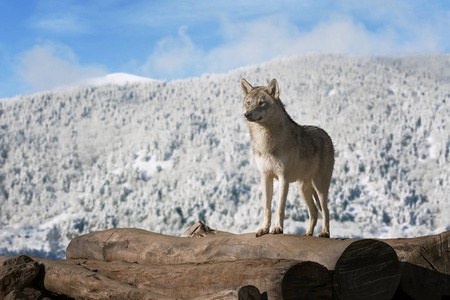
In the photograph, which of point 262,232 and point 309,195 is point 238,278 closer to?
point 262,232

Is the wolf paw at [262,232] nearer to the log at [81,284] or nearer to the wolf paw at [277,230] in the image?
the wolf paw at [277,230]

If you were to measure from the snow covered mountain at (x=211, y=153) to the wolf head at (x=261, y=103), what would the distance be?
54.2ft

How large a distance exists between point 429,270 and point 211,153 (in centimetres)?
2546

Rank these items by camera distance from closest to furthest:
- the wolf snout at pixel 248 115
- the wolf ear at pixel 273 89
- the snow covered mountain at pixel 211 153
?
the wolf snout at pixel 248 115
the wolf ear at pixel 273 89
the snow covered mountain at pixel 211 153

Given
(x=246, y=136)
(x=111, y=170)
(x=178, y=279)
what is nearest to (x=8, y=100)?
(x=111, y=170)

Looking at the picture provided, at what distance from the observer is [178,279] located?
573 cm

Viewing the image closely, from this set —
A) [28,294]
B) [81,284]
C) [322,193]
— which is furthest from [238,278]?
[28,294]

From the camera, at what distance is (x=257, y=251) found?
5695mm

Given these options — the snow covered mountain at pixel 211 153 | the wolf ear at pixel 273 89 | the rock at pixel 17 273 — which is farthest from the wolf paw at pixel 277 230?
the snow covered mountain at pixel 211 153

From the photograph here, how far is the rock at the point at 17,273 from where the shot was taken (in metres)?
7.00

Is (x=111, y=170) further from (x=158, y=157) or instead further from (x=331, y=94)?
(x=331, y=94)

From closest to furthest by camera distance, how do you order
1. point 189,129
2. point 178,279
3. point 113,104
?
point 178,279
point 189,129
point 113,104

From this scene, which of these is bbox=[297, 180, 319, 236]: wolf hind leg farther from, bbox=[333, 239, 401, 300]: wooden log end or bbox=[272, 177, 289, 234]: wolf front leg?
bbox=[333, 239, 401, 300]: wooden log end

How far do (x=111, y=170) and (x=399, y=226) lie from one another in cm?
1868
